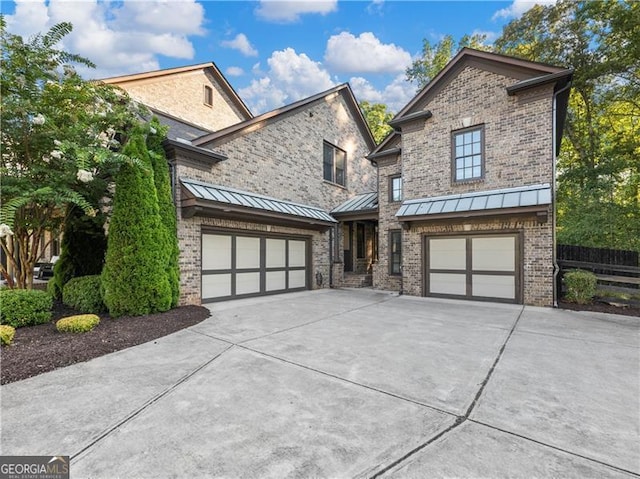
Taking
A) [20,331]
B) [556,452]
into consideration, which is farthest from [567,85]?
[20,331]

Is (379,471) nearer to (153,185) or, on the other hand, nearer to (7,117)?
(153,185)

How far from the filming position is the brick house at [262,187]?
8539mm

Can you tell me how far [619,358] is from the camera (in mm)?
4441

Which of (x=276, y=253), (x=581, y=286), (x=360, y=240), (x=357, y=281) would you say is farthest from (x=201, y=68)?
(x=581, y=286)

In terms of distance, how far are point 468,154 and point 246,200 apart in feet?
23.8

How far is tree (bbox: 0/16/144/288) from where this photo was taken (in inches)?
228

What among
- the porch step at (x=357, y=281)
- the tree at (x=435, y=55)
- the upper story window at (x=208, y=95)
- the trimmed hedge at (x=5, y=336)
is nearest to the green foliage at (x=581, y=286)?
the porch step at (x=357, y=281)

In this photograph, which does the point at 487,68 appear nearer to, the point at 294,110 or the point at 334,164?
the point at 294,110

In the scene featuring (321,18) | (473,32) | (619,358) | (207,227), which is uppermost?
(473,32)

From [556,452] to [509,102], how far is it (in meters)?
9.67

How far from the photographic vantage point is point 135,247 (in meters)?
6.68

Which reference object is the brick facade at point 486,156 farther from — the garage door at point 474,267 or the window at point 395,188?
the window at point 395,188

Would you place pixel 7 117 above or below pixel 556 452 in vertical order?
above
